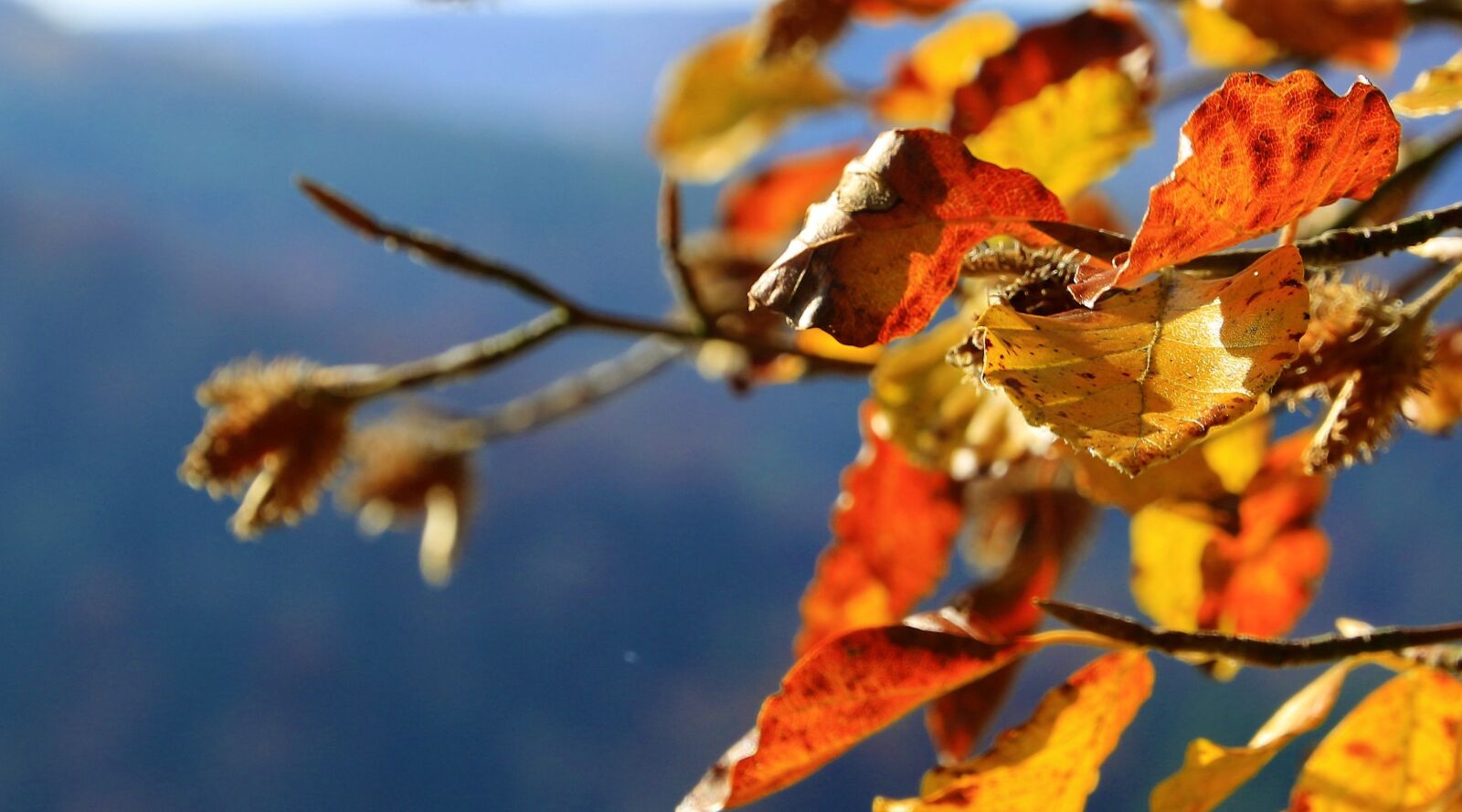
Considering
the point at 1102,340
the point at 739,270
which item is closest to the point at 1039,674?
the point at 739,270

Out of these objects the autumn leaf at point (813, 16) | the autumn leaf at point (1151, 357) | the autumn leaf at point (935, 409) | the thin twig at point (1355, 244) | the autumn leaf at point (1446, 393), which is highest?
the autumn leaf at point (813, 16)

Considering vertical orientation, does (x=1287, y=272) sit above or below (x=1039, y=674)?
above

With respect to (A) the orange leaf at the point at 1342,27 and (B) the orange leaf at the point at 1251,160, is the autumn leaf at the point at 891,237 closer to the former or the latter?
(B) the orange leaf at the point at 1251,160

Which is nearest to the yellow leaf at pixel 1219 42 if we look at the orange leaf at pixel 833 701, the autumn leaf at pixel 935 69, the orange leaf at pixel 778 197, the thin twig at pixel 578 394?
the autumn leaf at pixel 935 69

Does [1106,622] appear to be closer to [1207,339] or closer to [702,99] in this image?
[1207,339]

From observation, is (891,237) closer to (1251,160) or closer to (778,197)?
(1251,160)

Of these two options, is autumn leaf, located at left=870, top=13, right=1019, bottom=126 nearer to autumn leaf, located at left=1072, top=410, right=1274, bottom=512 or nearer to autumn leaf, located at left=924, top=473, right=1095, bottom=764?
autumn leaf, located at left=924, top=473, right=1095, bottom=764

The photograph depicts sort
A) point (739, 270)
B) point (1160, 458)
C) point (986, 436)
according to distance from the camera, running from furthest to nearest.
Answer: point (739, 270), point (986, 436), point (1160, 458)

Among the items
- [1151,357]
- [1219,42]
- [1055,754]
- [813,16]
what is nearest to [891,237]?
[1151,357]
